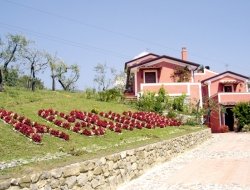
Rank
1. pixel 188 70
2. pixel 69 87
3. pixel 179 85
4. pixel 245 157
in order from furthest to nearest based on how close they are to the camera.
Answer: pixel 69 87
pixel 188 70
pixel 179 85
pixel 245 157

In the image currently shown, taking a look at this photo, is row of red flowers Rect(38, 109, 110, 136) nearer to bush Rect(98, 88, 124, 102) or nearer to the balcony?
bush Rect(98, 88, 124, 102)

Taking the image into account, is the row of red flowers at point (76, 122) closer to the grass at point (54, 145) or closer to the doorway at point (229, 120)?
the grass at point (54, 145)

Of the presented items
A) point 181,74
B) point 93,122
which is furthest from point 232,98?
point 93,122

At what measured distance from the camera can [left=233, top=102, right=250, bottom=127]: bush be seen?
3175 cm

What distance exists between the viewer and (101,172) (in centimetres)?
860

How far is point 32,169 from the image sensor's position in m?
6.73

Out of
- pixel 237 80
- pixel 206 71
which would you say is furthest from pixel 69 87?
pixel 237 80

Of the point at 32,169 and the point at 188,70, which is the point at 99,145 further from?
the point at 188,70

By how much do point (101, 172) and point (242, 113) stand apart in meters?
25.6

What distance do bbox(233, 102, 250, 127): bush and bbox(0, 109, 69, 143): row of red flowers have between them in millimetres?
22939

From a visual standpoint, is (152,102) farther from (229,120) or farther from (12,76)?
(12,76)

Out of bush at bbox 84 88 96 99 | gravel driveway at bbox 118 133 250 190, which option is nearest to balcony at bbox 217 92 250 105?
bush at bbox 84 88 96 99

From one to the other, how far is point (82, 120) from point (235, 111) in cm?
1965

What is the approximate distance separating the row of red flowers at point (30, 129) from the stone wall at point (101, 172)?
7.70 ft
